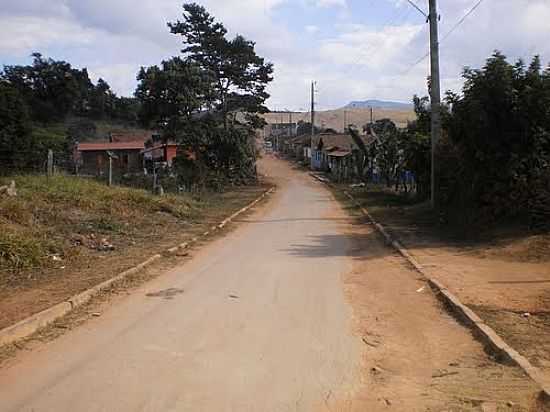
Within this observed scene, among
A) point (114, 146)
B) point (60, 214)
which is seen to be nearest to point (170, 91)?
point (60, 214)

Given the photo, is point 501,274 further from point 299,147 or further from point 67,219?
point 299,147

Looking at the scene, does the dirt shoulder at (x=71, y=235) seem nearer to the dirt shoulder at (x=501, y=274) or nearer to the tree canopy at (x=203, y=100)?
the dirt shoulder at (x=501, y=274)

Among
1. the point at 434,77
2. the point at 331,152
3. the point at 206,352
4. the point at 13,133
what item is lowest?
the point at 206,352

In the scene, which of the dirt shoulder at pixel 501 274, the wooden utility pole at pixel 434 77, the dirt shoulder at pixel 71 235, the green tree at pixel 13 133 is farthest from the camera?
the green tree at pixel 13 133

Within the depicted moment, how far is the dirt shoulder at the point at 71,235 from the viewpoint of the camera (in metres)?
10.6

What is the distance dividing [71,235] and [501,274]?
921 centimetres

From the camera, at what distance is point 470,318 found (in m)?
8.28

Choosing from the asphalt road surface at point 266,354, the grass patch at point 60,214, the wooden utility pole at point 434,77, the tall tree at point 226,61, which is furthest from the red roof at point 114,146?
the asphalt road surface at point 266,354

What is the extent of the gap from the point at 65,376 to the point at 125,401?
1.00 meters

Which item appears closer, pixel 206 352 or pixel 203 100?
pixel 206 352

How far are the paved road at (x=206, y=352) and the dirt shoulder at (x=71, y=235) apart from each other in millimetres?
1329

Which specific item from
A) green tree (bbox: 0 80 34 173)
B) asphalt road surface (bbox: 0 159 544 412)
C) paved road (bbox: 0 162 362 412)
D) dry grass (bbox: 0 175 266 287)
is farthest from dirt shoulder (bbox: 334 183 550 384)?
green tree (bbox: 0 80 34 173)

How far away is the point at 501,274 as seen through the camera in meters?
11.6

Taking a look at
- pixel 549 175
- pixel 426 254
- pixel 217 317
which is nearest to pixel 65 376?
pixel 217 317
